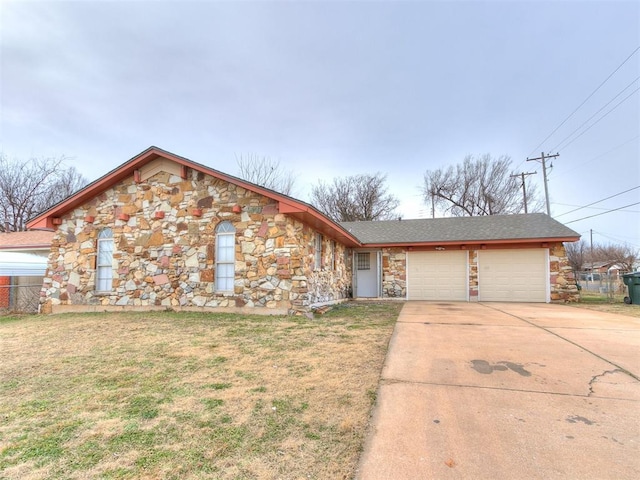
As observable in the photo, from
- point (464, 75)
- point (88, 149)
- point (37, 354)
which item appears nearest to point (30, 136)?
point (88, 149)

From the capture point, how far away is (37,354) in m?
5.11

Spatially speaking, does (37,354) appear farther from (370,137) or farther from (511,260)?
(370,137)

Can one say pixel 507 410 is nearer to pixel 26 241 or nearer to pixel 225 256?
pixel 225 256

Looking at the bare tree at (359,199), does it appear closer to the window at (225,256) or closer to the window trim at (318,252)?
the window trim at (318,252)

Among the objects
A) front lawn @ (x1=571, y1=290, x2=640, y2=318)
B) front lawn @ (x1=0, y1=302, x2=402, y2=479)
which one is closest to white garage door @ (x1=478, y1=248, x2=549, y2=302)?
front lawn @ (x1=571, y1=290, x2=640, y2=318)

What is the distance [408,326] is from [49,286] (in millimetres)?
11068

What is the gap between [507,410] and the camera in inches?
117

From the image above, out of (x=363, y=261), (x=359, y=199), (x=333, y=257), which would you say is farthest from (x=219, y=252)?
(x=359, y=199)

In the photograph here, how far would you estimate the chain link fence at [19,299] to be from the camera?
1031cm

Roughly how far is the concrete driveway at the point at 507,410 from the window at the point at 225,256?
5.22 m

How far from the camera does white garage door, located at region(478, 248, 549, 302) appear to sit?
43.5ft

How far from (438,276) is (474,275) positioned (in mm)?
1425

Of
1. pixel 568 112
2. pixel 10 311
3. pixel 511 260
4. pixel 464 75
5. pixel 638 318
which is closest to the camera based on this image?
pixel 638 318

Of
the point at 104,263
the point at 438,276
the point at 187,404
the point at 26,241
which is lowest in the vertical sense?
the point at 187,404
